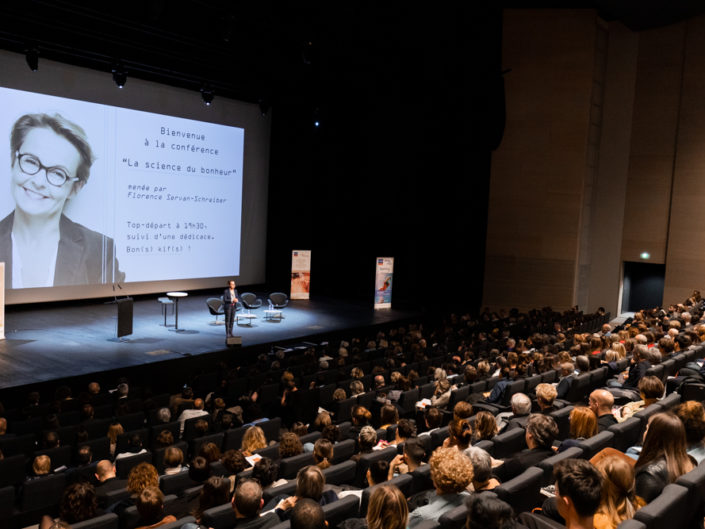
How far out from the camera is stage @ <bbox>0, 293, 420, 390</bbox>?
31.0 feet

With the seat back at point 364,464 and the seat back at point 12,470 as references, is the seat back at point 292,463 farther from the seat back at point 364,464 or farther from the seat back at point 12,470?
the seat back at point 12,470

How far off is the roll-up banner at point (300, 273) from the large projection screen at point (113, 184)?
1714 millimetres

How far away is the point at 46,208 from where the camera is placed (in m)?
13.1

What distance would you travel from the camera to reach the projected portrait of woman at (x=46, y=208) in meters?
12.6

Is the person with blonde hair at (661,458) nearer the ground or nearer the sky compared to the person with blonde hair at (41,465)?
nearer the sky

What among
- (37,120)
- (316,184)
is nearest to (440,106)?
(316,184)

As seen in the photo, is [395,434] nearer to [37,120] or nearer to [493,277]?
[37,120]

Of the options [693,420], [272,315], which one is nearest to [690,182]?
[272,315]

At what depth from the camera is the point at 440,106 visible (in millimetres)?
15664

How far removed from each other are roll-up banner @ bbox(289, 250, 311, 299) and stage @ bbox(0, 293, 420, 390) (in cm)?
74

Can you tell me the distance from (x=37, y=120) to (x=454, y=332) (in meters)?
9.40

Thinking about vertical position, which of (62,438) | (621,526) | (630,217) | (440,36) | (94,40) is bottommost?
(62,438)

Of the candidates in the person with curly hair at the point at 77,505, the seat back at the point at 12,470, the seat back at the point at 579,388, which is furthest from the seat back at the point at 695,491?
the seat back at the point at 12,470

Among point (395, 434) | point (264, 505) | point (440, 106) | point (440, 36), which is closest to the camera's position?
point (264, 505)
